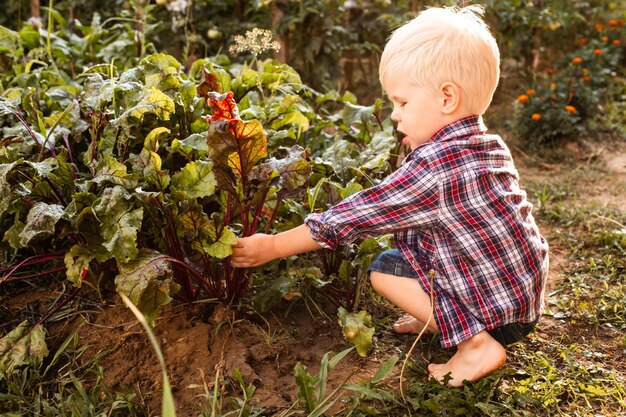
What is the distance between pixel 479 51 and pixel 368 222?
22.1 inches

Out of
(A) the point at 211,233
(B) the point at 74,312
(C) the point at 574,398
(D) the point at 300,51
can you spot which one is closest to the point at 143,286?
(A) the point at 211,233

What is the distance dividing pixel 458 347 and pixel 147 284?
3.03ft

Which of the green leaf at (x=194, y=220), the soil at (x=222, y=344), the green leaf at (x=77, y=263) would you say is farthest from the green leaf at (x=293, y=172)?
the green leaf at (x=77, y=263)

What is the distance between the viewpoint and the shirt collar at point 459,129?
73.9 inches

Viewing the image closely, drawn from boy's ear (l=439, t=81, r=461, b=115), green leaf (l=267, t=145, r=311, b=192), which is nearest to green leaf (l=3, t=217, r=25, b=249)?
green leaf (l=267, t=145, r=311, b=192)

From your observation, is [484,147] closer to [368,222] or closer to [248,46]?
[368,222]

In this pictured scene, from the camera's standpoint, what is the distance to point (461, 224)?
187 centimetres

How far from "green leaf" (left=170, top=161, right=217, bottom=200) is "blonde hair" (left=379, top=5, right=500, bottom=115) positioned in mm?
612

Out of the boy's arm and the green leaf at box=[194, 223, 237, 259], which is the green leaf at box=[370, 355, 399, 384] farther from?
the green leaf at box=[194, 223, 237, 259]

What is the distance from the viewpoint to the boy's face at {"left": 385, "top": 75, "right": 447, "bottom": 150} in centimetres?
188

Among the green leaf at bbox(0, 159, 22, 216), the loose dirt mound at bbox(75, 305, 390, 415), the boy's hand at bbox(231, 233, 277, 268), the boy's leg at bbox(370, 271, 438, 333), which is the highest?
the green leaf at bbox(0, 159, 22, 216)

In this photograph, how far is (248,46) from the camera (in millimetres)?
2330

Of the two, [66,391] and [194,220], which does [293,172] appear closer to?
[194,220]

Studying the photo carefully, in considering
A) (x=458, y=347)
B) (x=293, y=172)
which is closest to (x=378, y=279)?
(x=458, y=347)
